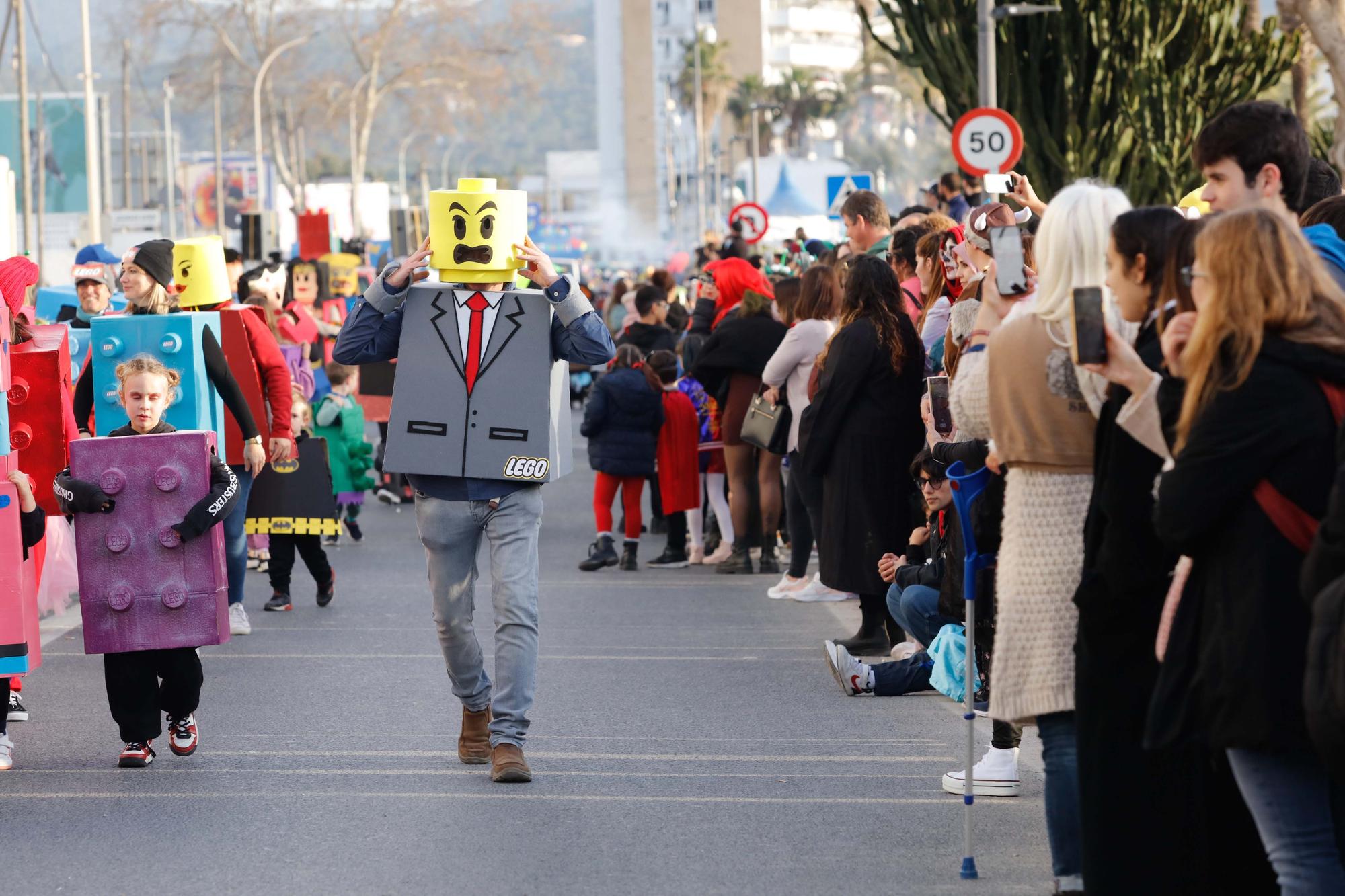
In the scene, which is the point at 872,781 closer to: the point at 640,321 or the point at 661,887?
the point at 661,887

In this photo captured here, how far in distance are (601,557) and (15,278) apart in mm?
6295

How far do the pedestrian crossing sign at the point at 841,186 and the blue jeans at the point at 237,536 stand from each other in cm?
1726

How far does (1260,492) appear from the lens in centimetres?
391

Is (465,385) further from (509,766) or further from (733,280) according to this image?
(733,280)

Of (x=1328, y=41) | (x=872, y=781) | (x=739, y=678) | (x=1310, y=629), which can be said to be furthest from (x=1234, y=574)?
(x=1328, y=41)

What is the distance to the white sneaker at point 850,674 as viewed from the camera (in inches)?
333

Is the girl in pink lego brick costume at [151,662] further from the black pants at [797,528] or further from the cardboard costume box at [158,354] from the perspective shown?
the black pants at [797,528]

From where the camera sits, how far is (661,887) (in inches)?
219

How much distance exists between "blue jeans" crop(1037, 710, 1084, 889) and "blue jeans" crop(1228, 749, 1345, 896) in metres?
0.86

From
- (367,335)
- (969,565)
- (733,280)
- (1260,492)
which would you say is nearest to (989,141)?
(733,280)

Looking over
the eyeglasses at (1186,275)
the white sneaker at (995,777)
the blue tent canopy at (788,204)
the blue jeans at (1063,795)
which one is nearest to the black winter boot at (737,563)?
the white sneaker at (995,777)

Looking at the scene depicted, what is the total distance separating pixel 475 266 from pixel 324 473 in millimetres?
4862

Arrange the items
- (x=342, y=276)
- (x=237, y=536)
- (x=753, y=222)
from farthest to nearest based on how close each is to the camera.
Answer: (x=753, y=222)
(x=342, y=276)
(x=237, y=536)

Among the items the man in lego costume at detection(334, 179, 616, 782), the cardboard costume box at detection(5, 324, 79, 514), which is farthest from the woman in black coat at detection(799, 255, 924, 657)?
the cardboard costume box at detection(5, 324, 79, 514)
